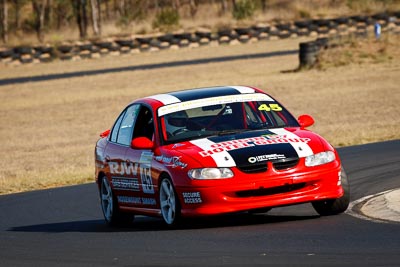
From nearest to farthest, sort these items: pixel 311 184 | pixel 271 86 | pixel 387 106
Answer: pixel 311 184
pixel 387 106
pixel 271 86

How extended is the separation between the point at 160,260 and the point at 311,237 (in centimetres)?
125

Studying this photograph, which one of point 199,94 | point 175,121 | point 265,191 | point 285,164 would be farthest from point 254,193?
point 199,94

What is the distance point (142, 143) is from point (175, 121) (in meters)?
0.49

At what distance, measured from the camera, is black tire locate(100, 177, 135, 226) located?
1188cm

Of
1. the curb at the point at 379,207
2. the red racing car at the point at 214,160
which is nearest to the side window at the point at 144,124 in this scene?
the red racing car at the point at 214,160

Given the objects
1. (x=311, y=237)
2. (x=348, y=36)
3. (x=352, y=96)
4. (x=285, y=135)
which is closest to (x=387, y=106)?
(x=352, y=96)

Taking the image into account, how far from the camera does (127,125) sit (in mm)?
11953

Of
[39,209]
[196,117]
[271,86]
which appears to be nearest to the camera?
[196,117]

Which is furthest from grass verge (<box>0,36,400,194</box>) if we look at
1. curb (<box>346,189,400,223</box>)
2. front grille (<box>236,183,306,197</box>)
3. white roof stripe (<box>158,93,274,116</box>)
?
front grille (<box>236,183,306,197</box>)

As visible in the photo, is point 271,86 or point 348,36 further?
point 348,36

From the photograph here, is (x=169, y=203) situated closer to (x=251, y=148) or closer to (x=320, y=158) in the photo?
(x=251, y=148)

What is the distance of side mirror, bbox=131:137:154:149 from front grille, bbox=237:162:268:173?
1268mm

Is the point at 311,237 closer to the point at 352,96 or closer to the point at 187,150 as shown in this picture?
the point at 187,150

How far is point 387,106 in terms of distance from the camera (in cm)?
2616
